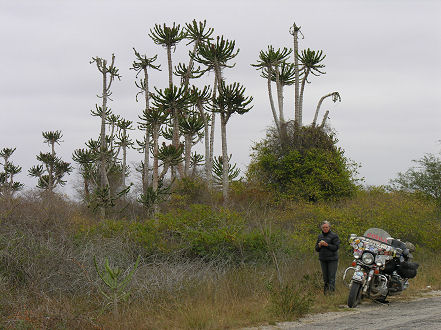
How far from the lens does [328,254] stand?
33.6 ft

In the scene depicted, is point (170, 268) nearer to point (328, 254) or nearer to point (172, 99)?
point (328, 254)

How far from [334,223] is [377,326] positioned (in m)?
9.87

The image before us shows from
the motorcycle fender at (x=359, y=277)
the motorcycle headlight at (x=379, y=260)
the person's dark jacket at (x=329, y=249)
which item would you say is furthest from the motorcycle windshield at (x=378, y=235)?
the motorcycle fender at (x=359, y=277)

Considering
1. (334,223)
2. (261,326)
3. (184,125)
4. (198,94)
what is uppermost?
(198,94)

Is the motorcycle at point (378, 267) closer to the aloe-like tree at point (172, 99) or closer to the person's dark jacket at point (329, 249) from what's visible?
the person's dark jacket at point (329, 249)

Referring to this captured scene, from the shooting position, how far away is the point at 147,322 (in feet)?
25.1

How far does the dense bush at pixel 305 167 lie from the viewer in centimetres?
2519

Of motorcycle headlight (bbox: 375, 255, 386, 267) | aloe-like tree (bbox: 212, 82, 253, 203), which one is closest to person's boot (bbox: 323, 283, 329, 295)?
motorcycle headlight (bbox: 375, 255, 386, 267)

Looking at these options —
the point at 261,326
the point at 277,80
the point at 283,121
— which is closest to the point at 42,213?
the point at 261,326

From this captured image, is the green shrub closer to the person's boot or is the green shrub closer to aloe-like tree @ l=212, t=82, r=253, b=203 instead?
the person's boot

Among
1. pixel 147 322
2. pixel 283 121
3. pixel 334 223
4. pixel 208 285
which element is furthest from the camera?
pixel 283 121

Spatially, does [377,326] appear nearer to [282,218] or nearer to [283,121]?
[282,218]

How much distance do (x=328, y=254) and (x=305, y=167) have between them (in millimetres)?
15628

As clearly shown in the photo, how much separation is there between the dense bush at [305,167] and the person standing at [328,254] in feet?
47.5
